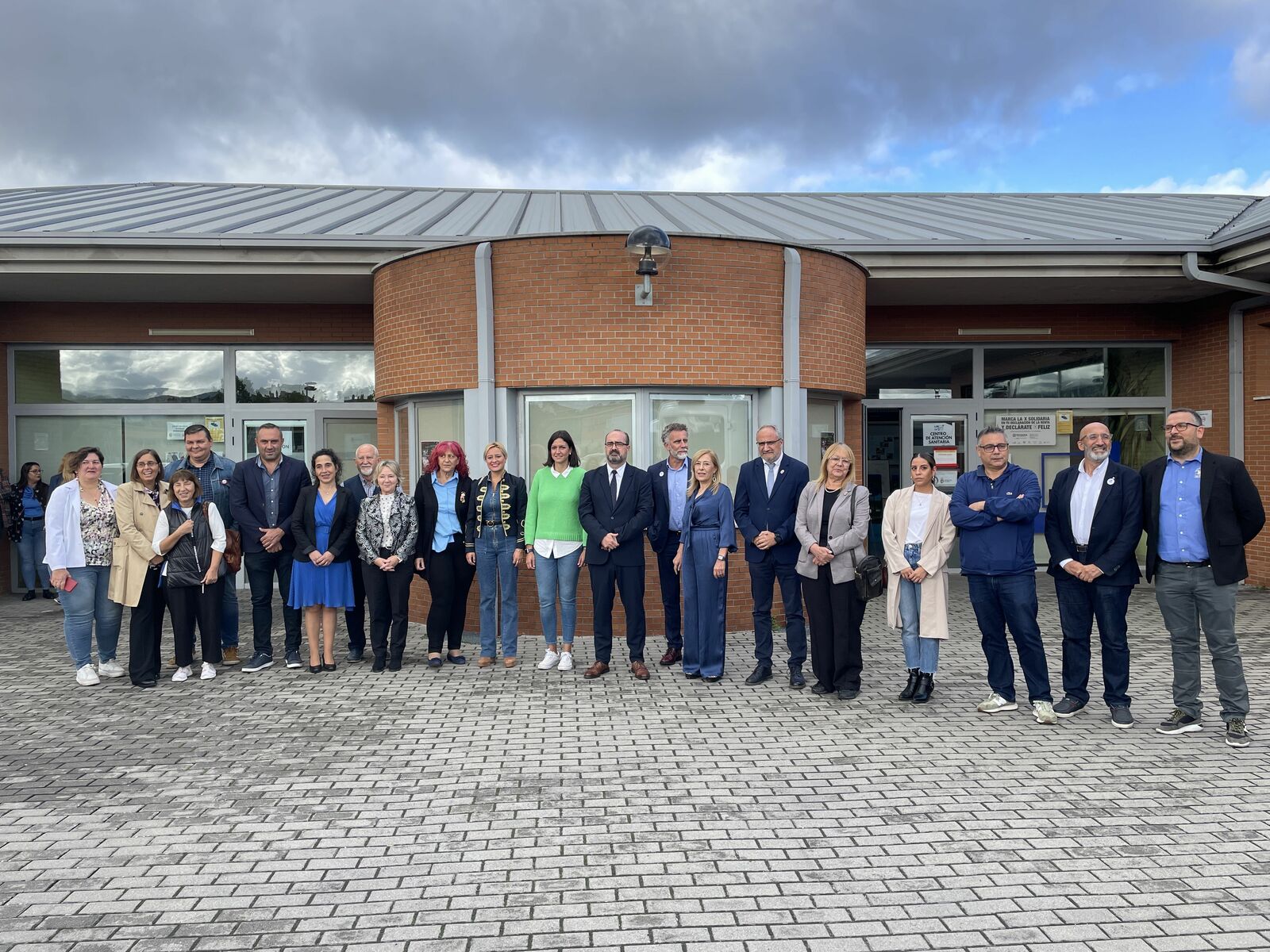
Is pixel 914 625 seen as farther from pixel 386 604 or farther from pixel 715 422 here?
pixel 386 604

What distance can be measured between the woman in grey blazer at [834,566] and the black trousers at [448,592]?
2691 mm

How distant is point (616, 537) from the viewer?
6.91 meters

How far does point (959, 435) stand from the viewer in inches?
490

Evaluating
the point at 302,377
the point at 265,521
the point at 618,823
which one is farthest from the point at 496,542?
the point at 302,377

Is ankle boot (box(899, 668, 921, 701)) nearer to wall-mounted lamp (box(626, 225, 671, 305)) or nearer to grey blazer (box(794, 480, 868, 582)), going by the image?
grey blazer (box(794, 480, 868, 582))

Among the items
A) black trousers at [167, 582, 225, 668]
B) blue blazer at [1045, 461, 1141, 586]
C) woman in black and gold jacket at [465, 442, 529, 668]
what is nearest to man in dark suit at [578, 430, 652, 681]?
woman in black and gold jacket at [465, 442, 529, 668]

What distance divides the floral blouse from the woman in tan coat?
8 centimetres

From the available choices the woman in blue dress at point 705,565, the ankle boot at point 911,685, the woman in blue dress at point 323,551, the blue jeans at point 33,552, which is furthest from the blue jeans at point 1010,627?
the blue jeans at point 33,552

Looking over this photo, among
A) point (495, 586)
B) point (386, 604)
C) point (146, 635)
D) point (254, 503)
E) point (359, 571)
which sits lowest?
point (146, 635)

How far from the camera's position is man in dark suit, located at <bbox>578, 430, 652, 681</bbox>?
6.96 metres

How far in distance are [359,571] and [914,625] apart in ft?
14.1

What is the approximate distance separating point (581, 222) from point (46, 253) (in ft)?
18.7

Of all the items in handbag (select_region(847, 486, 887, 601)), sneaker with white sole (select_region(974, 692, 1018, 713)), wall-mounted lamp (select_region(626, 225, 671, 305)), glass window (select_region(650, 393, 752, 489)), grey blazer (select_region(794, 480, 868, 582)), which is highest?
wall-mounted lamp (select_region(626, 225, 671, 305))

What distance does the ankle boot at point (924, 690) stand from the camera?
6152 mm
